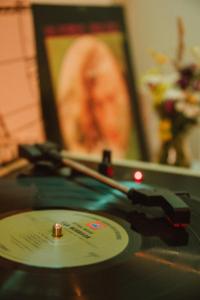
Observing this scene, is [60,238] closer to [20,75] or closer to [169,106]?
[20,75]

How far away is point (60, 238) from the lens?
654mm

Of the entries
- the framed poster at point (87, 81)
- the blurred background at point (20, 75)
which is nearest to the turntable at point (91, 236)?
the blurred background at point (20, 75)

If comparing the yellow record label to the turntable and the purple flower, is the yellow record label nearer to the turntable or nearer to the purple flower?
the turntable

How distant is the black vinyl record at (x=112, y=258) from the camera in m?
0.53

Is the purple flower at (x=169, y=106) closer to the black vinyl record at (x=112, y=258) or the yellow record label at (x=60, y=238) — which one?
the black vinyl record at (x=112, y=258)

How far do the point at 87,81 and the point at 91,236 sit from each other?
2.59 feet

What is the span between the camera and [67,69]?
135 centimetres

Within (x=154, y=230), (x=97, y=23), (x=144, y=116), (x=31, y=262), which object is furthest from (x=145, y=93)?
(x=31, y=262)

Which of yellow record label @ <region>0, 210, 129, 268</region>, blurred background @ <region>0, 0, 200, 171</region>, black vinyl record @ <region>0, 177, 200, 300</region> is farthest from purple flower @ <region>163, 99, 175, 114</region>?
yellow record label @ <region>0, 210, 129, 268</region>

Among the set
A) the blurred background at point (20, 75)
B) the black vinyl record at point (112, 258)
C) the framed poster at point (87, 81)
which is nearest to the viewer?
the black vinyl record at point (112, 258)

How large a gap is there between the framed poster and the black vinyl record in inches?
18.9

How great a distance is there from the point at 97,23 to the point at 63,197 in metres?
0.78

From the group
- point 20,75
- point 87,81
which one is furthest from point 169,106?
point 20,75

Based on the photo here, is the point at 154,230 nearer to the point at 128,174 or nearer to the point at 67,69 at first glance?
the point at 128,174
